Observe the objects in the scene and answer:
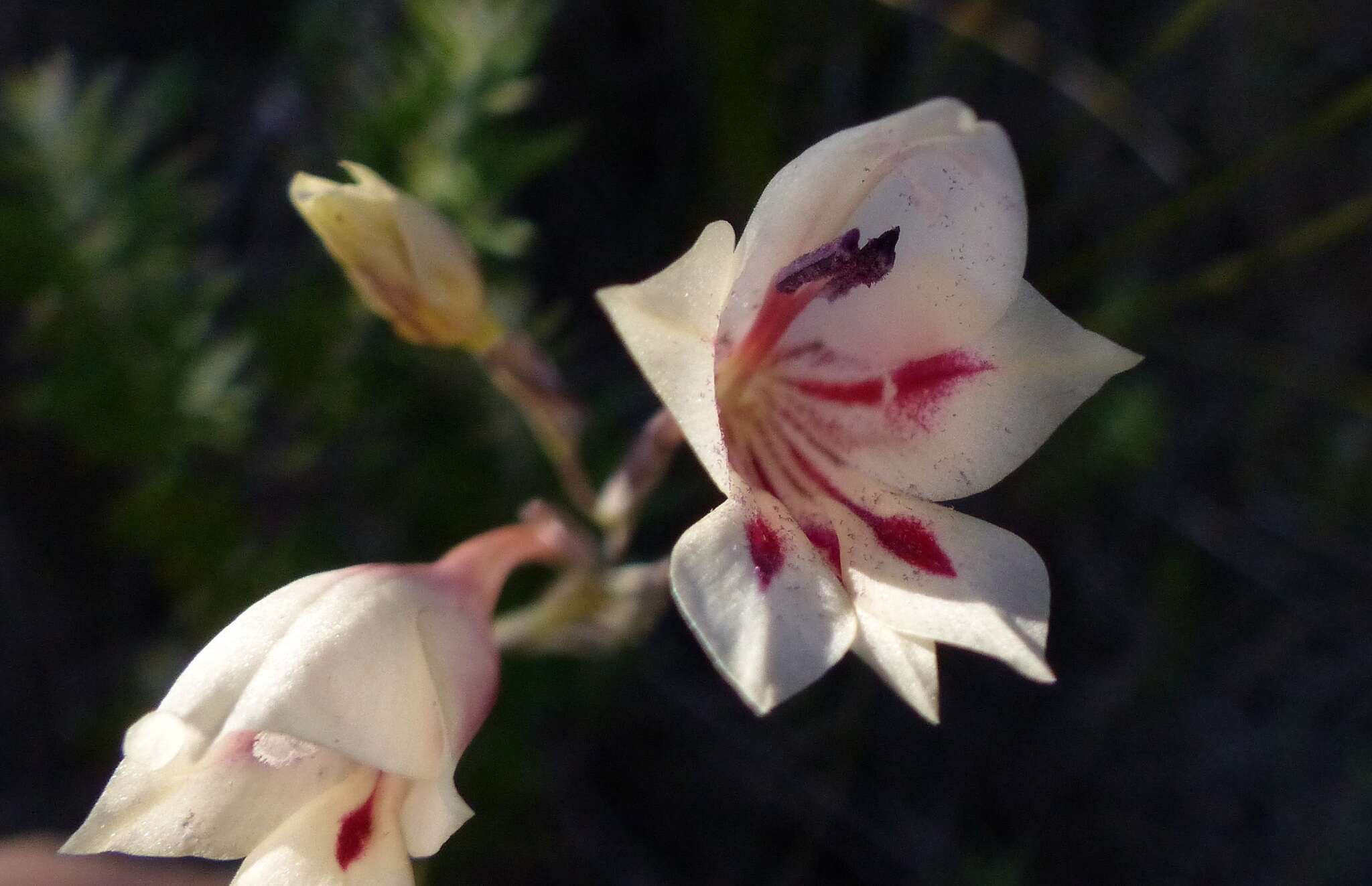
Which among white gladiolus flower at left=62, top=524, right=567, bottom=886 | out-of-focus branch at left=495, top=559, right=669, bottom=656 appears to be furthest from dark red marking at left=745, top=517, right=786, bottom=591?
out-of-focus branch at left=495, top=559, right=669, bottom=656

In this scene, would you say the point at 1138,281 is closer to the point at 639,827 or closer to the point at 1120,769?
the point at 1120,769

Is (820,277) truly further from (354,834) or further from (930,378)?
(354,834)

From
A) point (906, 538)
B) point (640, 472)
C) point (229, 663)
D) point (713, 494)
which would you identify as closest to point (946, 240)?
point (906, 538)

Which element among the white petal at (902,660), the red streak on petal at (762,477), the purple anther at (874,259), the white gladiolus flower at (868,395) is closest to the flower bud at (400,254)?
the white gladiolus flower at (868,395)

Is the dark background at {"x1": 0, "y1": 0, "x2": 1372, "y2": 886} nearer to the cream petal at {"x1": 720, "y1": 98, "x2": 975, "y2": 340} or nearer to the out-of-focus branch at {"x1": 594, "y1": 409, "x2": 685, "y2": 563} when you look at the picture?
the out-of-focus branch at {"x1": 594, "y1": 409, "x2": 685, "y2": 563}

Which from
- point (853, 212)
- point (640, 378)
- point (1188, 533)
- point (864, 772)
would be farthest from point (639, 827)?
point (853, 212)

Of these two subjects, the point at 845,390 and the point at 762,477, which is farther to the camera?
the point at 845,390

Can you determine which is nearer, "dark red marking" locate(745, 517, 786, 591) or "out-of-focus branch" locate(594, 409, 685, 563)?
"dark red marking" locate(745, 517, 786, 591)
